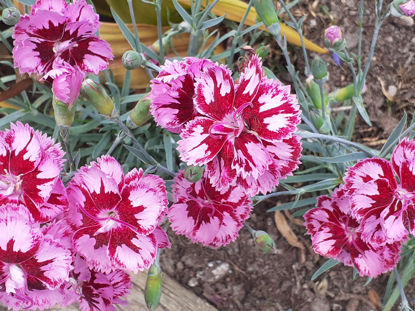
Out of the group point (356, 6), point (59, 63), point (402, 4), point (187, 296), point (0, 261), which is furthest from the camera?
point (356, 6)

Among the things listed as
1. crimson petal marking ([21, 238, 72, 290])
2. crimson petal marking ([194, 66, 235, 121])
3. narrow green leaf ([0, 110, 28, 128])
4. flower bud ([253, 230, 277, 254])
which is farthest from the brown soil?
crimson petal marking ([194, 66, 235, 121])

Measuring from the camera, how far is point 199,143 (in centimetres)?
91

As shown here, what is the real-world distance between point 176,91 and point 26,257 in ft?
1.39

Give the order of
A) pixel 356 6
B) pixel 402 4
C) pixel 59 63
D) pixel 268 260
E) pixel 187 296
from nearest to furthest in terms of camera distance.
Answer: pixel 59 63 → pixel 402 4 → pixel 187 296 → pixel 268 260 → pixel 356 6

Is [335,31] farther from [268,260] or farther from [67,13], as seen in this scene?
[268,260]

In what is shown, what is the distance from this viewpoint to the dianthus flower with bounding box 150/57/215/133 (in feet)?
3.11

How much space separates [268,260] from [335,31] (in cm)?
96

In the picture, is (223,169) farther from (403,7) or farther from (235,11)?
(235,11)

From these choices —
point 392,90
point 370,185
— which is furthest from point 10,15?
point 392,90

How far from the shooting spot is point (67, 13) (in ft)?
3.52

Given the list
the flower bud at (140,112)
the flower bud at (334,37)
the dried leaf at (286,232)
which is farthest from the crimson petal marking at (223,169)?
the dried leaf at (286,232)

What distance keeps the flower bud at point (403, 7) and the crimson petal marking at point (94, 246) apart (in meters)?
0.89

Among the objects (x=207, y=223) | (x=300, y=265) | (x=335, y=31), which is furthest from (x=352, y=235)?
(x=300, y=265)

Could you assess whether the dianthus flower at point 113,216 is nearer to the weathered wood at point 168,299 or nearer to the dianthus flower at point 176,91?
the dianthus flower at point 176,91
